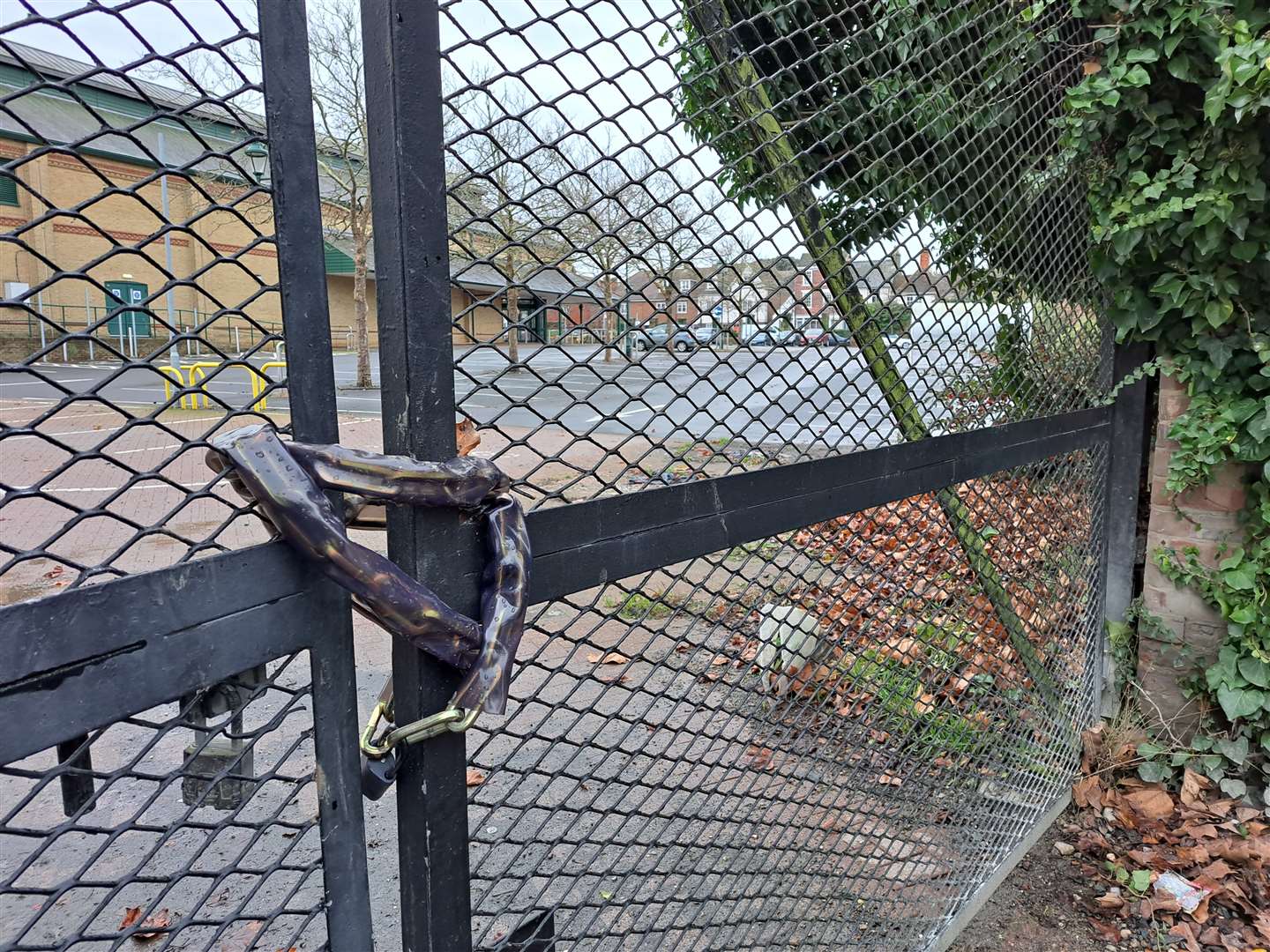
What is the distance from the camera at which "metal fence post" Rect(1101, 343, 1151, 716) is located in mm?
3234

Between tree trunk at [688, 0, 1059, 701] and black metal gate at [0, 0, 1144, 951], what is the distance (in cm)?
2

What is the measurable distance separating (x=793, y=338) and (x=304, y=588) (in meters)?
1.19

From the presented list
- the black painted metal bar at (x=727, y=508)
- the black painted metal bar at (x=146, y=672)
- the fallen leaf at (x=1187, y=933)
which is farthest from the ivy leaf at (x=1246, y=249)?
the black painted metal bar at (x=146, y=672)

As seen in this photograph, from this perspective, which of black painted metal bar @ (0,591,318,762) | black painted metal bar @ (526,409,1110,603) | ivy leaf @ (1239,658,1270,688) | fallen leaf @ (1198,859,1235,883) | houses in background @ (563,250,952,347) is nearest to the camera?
black painted metal bar @ (0,591,318,762)

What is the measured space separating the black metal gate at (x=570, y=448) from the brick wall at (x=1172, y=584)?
0.14 meters

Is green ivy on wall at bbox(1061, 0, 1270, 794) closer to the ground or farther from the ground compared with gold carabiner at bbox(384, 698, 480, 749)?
farther from the ground

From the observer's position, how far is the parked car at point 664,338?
1461mm

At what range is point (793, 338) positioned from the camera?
1.77 m

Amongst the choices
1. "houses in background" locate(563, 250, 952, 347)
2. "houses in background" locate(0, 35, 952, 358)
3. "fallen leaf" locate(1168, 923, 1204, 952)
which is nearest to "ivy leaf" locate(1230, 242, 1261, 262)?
"houses in background" locate(563, 250, 952, 347)

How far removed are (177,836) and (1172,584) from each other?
392 centimetres

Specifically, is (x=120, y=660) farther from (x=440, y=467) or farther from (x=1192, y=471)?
(x=1192, y=471)

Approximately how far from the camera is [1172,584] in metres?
3.26

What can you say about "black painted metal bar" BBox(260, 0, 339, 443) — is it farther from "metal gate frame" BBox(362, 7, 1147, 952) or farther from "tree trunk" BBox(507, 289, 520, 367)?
"tree trunk" BBox(507, 289, 520, 367)

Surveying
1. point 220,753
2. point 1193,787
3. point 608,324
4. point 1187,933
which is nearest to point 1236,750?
point 1193,787
